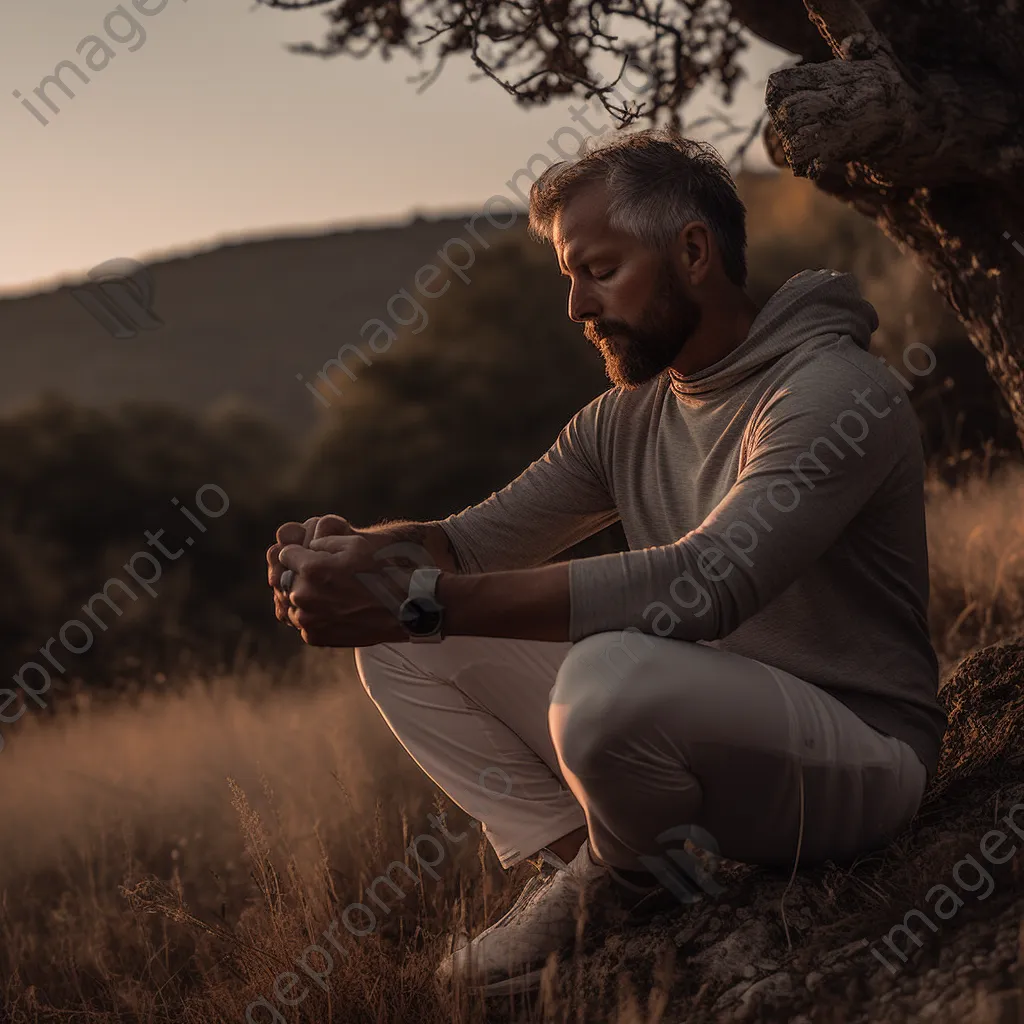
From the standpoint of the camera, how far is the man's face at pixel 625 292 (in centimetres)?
265

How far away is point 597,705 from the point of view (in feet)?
6.95

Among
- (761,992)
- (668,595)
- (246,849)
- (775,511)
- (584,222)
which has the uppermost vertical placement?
(584,222)

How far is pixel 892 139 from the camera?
3.04 metres

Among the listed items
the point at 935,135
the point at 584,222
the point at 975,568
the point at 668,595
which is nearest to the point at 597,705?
the point at 668,595

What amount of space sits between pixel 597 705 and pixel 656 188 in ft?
4.12

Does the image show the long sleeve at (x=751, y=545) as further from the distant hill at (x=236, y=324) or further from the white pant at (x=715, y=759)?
the distant hill at (x=236, y=324)

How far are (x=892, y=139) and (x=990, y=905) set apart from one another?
1955mm

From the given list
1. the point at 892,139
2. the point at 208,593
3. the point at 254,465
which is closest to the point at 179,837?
the point at 892,139

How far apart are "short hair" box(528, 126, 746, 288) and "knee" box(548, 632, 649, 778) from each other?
104 centimetres

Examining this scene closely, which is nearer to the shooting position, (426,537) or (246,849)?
(246,849)

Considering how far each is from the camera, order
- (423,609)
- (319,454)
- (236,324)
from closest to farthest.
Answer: (423,609), (319,454), (236,324)

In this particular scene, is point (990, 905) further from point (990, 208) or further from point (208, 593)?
point (208, 593)

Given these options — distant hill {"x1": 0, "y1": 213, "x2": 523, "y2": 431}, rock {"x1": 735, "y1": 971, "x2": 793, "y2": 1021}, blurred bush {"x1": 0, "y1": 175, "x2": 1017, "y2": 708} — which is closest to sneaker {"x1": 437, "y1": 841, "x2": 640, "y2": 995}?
rock {"x1": 735, "y1": 971, "x2": 793, "y2": 1021}

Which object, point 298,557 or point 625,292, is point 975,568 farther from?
point 298,557
